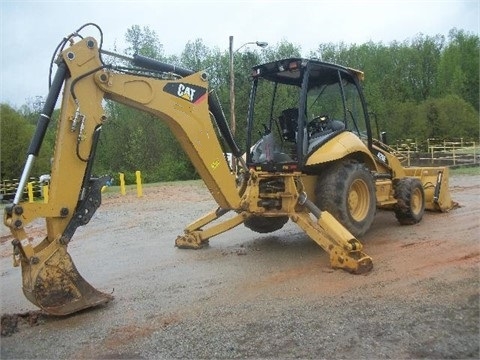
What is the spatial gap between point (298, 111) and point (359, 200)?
62.4 inches

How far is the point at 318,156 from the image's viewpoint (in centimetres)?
702

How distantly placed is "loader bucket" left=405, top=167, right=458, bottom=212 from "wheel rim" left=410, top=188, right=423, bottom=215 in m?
0.84

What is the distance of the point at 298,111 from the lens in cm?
725

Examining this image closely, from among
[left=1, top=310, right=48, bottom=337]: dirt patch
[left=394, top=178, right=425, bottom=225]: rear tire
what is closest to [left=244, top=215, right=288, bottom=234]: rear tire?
[left=394, top=178, right=425, bottom=225]: rear tire

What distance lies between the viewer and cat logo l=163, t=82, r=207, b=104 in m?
5.88

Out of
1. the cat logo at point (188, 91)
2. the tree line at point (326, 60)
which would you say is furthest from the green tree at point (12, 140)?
the cat logo at point (188, 91)

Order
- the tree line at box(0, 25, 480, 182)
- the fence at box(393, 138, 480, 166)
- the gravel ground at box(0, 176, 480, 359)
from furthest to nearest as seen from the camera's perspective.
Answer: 1. the tree line at box(0, 25, 480, 182)
2. the fence at box(393, 138, 480, 166)
3. the gravel ground at box(0, 176, 480, 359)

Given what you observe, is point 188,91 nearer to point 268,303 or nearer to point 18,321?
point 268,303

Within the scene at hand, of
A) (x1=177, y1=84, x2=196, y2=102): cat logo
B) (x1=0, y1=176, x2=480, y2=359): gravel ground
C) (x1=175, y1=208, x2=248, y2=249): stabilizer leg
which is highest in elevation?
(x1=177, y1=84, x2=196, y2=102): cat logo

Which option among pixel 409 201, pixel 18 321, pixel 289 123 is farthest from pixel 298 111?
pixel 18 321

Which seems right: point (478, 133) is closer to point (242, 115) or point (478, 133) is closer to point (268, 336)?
point (242, 115)

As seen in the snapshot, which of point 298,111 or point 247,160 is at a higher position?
point 298,111

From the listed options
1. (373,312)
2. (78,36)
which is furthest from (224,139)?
(373,312)

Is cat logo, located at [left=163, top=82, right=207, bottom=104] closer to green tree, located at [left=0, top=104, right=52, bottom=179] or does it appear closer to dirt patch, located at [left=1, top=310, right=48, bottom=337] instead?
dirt patch, located at [left=1, top=310, right=48, bottom=337]
